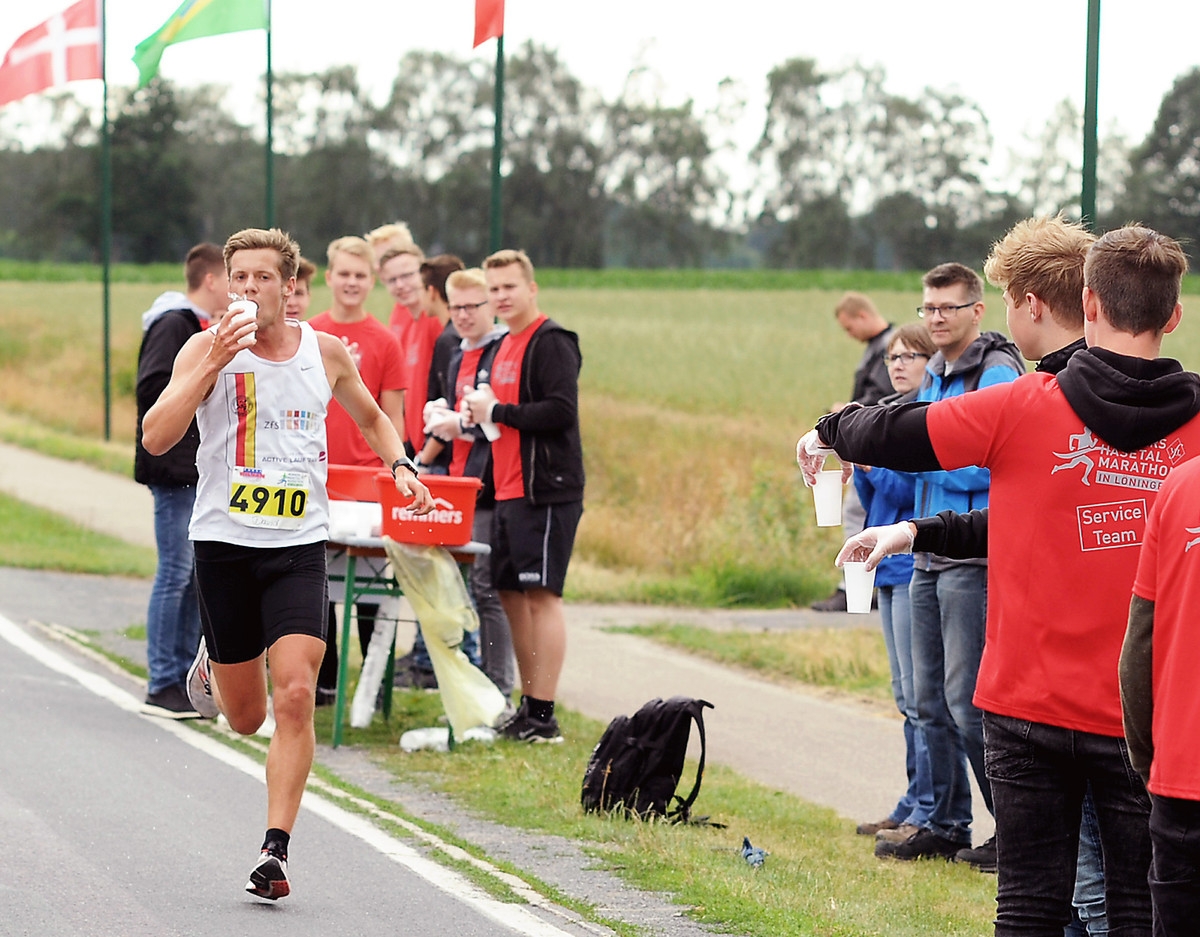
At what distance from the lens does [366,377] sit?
984 cm

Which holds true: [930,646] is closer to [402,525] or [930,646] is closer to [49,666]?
[402,525]

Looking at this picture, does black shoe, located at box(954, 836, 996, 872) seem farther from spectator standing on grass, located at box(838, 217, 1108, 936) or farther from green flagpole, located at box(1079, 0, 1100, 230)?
green flagpole, located at box(1079, 0, 1100, 230)

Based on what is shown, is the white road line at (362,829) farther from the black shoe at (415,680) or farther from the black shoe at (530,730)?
the black shoe at (415,680)

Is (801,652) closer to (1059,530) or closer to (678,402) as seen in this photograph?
(1059,530)

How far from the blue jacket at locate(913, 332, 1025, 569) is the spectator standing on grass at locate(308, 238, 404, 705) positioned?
3795 mm

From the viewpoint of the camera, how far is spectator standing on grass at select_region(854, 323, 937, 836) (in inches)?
294

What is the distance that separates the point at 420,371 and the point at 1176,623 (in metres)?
7.92

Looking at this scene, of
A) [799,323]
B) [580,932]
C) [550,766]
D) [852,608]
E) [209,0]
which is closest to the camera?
[852,608]

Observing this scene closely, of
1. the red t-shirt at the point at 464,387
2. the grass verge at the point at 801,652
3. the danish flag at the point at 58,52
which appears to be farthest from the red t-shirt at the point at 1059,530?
the danish flag at the point at 58,52

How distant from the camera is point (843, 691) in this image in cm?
1117

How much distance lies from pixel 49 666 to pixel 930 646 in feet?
19.4

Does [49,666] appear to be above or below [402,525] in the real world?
below

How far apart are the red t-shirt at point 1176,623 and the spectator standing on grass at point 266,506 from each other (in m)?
3.25

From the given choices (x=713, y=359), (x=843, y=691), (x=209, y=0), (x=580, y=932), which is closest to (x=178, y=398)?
(x=580, y=932)
